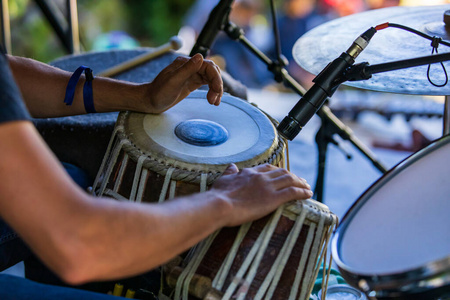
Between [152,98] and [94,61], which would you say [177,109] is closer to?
[152,98]

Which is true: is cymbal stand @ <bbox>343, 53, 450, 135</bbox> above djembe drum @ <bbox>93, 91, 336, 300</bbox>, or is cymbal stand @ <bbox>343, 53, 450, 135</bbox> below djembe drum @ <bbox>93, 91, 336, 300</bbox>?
above

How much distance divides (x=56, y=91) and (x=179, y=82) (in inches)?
11.1

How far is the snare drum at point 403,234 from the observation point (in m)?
0.64

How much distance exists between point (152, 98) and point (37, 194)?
549 mm

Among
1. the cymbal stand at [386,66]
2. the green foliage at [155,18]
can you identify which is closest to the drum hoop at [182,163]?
the cymbal stand at [386,66]

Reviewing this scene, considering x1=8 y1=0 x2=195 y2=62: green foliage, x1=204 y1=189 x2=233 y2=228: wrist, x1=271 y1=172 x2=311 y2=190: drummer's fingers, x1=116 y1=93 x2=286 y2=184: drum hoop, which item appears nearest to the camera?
x1=204 y1=189 x2=233 y2=228: wrist

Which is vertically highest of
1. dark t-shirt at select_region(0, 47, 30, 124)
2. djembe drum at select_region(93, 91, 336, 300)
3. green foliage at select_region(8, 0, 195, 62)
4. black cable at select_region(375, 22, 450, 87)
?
black cable at select_region(375, 22, 450, 87)

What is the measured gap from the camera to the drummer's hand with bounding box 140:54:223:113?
111 cm

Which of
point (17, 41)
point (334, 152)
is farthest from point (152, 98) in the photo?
point (17, 41)

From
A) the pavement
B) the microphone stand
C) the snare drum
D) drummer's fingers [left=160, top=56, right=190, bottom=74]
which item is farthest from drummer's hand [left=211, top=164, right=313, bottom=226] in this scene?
the pavement

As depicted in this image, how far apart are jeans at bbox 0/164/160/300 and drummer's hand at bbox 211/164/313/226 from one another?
254 mm

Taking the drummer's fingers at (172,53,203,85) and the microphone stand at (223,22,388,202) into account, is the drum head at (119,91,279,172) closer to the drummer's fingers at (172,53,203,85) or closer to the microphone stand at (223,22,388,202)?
the drummer's fingers at (172,53,203,85)

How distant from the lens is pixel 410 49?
1259mm

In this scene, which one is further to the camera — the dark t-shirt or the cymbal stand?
the cymbal stand
